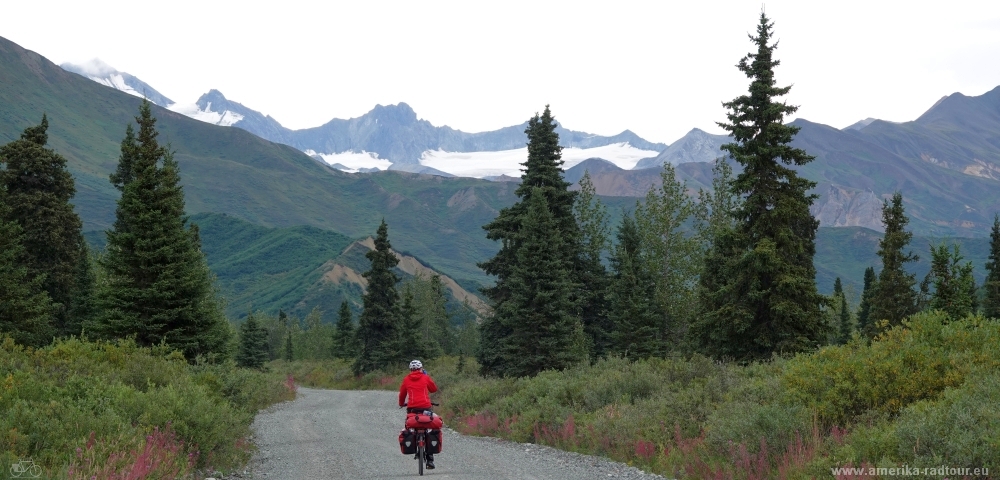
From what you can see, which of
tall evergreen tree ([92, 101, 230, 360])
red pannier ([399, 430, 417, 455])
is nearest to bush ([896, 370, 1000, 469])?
red pannier ([399, 430, 417, 455])

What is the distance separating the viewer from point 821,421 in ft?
39.9

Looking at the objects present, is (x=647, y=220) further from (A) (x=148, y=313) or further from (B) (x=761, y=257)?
(A) (x=148, y=313)

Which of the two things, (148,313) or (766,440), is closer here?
(766,440)

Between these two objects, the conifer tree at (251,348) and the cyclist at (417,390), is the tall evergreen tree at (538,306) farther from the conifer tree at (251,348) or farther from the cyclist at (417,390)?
the conifer tree at (251,348)

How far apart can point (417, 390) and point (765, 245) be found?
1634 cm

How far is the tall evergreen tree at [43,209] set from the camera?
36.1 metres

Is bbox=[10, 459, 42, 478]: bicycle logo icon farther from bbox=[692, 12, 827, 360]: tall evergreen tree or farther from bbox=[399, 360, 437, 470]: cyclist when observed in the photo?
bbox=[692, 12, 827, 360]: tall evergreen tree

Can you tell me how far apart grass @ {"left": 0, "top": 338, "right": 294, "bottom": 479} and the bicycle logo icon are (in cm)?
10

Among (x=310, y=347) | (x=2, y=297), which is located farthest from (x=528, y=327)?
(x=310, y=347)

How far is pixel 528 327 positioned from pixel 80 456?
27.2 metres

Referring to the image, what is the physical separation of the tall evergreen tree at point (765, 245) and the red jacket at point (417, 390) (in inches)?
606

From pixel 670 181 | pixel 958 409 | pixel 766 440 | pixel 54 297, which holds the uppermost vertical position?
pixel 670 181

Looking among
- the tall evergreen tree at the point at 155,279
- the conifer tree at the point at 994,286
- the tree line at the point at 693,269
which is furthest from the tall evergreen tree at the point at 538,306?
the conifer tree at the point at 994,286

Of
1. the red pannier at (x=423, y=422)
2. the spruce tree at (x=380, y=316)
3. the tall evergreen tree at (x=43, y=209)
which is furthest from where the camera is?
the spruce tree at (x=380, y=316)
